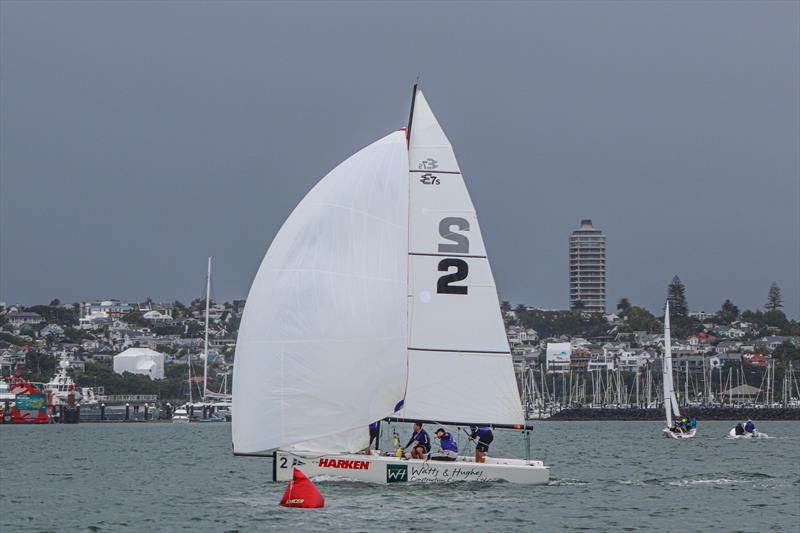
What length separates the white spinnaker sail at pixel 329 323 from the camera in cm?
2550

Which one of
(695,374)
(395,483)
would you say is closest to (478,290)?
(395,483)

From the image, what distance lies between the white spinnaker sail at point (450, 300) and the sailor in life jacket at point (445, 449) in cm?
46

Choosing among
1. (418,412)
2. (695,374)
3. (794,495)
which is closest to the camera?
(418,412)

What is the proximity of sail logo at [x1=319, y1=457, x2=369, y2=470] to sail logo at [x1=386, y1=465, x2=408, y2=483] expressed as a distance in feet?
1.42

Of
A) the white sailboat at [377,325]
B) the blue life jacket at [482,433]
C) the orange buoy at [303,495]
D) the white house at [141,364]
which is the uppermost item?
the white house at [141,364]

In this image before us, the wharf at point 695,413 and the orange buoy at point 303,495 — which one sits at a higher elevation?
the wharf at point 695,413

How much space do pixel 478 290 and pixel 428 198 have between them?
212 cm

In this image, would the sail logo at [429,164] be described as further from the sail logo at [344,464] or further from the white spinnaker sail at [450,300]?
the sail logo at [344,464]

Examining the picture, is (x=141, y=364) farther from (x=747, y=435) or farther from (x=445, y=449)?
(x=445, y=449)

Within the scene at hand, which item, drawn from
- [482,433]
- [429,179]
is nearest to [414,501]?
[482,433]

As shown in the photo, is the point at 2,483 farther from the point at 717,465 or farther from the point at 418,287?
the point at 717,465

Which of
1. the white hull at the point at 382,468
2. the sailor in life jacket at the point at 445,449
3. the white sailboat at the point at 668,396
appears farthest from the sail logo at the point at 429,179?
the white sailboat at the point at 668,396

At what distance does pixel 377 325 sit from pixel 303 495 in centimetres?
370

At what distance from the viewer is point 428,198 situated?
90.9 ft
